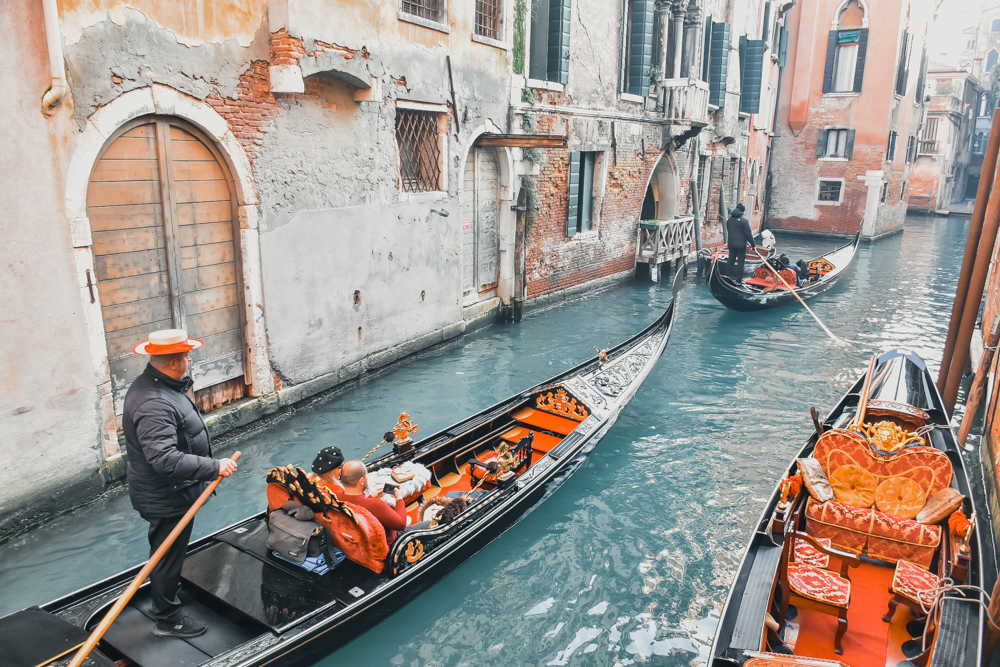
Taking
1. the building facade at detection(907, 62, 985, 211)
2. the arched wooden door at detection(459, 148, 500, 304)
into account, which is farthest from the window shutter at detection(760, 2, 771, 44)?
the building facade at detection(907, 62, 985, 211)

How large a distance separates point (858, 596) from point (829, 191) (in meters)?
17.2

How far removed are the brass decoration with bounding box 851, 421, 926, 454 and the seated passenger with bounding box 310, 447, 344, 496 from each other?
107 inches

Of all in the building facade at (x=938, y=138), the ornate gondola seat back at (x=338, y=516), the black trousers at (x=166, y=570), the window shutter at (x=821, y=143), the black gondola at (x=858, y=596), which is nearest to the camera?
the black gondola at (x=858, y=596)

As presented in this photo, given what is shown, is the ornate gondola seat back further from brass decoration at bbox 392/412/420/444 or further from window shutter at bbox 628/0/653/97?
window shutter at bbox 628/0/653/97

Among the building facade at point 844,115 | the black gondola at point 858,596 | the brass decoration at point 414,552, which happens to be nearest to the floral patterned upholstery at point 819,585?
the black gondola at point 858,596

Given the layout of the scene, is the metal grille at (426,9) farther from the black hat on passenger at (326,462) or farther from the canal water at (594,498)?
the black hat on passenger at (326,462)

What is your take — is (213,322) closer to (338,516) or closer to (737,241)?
(338,516)

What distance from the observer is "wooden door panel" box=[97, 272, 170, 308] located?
411 cm

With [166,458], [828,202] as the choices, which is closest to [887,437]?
[166,458]

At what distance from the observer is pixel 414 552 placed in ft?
10.3

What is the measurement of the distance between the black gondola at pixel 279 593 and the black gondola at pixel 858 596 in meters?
1.33

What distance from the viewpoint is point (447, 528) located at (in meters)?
3.32

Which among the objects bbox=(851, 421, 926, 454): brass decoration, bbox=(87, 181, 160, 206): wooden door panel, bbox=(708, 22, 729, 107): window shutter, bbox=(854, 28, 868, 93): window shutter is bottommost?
bbox=(851, 421, 926, 454): brass decoration

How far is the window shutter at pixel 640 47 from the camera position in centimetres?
965
